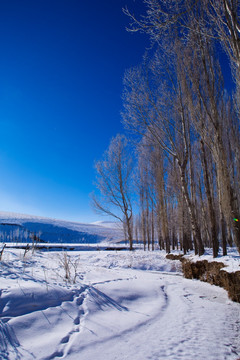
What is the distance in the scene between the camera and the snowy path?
2326 millimetres

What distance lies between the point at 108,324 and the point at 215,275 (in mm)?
4215

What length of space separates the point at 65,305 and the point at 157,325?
60.2 inches

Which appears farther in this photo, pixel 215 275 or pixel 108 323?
pixel 215 275

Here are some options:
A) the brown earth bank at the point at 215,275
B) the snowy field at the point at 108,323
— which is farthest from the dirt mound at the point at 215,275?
the snowy field at the point at 108,323

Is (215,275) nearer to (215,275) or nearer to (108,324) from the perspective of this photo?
(215,275)

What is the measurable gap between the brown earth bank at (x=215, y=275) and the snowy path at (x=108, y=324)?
0.98 feet

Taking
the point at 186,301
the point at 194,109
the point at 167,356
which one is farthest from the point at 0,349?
the point at 194,109

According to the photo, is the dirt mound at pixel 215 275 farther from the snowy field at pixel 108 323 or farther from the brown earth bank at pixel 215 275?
the snowy field at pixel 108 323

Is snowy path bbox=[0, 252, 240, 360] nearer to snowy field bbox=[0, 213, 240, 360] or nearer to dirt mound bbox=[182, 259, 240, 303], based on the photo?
snowy field bbox=[0, 213, 240, 360]

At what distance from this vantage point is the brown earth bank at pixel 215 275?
4.45 m

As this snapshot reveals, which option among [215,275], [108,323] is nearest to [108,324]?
[108,323]

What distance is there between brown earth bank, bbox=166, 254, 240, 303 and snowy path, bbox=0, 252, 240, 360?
298 millimetres

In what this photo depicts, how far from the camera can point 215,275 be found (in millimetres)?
5945

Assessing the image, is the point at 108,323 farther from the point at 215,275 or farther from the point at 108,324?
the point at 215,275
